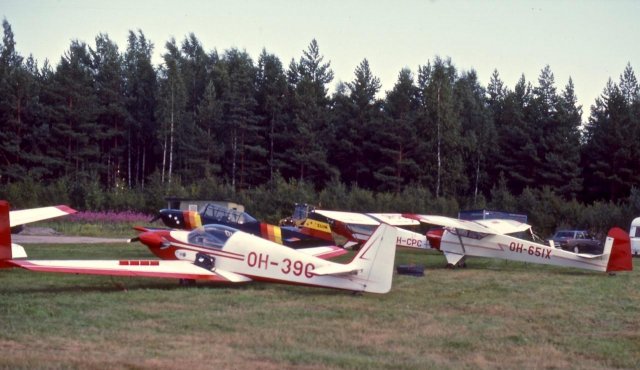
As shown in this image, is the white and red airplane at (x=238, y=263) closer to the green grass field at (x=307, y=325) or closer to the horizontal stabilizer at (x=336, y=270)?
the horizontal stabilizer at (x=336, y=270)

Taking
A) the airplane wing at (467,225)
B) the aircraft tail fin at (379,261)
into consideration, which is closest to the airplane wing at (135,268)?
the aircraft tail fin at (379,261)

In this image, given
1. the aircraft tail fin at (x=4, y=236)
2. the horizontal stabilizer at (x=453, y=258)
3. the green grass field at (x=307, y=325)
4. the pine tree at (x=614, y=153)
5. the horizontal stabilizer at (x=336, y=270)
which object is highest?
the pine tree at (x=614, y=153)

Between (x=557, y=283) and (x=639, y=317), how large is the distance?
15.9 ft

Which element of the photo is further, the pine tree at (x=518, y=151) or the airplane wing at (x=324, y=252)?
the pine tree at (x=518, y=151)

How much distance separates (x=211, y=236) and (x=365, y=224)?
8.18 metres

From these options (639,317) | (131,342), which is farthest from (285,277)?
(639,317)

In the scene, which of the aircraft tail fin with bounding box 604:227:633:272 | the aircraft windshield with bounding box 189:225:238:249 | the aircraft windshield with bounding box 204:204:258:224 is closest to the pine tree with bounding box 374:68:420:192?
the aircraft windshield with bounding box 204:204:258:224

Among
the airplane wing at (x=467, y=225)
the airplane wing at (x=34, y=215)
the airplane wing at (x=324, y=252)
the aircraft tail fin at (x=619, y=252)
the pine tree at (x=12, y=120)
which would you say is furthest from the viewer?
the pine tree at (x=12, y=120)

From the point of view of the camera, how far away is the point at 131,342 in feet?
28.5

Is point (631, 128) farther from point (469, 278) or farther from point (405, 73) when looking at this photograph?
point (469, 278)

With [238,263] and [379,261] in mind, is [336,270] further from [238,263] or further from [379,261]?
[238,263]

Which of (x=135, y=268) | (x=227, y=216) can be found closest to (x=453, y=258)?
(x=227, y=216)

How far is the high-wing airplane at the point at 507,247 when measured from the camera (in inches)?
699

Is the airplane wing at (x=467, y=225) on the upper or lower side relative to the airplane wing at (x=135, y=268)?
upper
